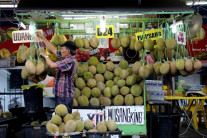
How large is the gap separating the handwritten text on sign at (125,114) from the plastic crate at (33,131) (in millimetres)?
1543

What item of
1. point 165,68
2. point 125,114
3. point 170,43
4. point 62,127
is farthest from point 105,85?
point 62,127

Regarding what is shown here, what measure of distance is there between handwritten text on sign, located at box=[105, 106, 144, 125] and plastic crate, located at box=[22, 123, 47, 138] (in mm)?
1543

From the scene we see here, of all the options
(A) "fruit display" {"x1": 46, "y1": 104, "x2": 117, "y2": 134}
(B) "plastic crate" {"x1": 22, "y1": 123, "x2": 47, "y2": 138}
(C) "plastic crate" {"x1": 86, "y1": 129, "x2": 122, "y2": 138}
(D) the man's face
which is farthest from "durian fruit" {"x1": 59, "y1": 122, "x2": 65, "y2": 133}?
(D) the man's face

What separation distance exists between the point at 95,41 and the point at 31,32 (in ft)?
5.12

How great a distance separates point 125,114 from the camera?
6012 millimetres

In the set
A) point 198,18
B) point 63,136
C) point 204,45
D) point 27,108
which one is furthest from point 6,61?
point 204,45

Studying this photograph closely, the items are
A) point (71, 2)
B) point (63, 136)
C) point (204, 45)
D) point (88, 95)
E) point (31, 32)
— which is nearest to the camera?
point (63, 136)

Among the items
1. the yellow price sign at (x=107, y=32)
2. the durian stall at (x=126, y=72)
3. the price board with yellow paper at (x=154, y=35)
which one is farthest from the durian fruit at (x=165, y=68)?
the yellow price sign at (x=107, y=32)

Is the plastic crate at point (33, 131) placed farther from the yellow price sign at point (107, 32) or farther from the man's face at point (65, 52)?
the yellow price sign at point (107, 32)

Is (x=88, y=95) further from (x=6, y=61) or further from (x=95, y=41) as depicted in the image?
(x=6, y=61)

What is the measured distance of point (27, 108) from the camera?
6.31m

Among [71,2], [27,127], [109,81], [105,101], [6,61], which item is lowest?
[27,127]

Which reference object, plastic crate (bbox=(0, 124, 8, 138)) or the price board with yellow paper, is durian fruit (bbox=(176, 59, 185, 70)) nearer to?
the price board with yellow paper

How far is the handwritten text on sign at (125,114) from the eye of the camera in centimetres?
600
